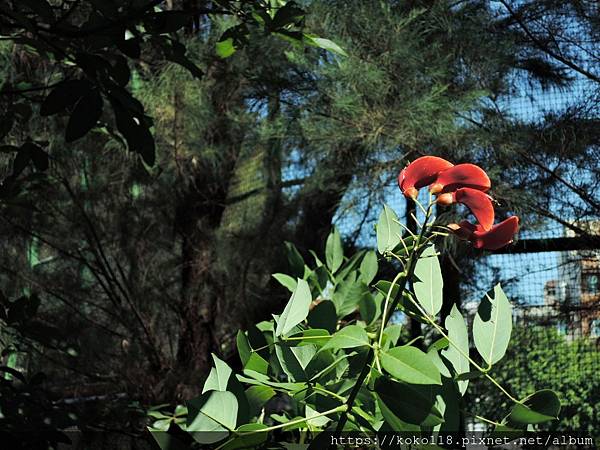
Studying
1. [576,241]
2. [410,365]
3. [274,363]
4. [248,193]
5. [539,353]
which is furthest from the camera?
[248,193]

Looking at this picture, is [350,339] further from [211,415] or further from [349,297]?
[349,297]

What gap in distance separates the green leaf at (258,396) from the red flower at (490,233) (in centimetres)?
12

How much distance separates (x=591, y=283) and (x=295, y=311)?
1235mm

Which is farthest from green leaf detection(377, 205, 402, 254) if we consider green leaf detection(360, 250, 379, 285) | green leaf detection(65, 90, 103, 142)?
green leaf detection(65, 90, 103, 142)

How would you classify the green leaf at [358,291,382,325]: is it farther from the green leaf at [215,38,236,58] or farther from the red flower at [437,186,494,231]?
the green leaf at [215,38,236,58]

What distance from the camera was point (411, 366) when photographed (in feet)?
0.97

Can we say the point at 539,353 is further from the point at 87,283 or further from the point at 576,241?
the point at 87,283

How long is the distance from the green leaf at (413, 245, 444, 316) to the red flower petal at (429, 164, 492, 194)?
0.18 feet

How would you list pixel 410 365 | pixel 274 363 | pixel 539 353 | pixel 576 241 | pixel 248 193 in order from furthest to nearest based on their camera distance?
pixel 248 193, pixel 539 353, pixel 576 241, pixel 274 363, pixel 410 365

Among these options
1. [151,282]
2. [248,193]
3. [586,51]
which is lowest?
[151,282]

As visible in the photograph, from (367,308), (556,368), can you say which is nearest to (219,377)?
(367,308)

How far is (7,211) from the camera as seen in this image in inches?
65.2

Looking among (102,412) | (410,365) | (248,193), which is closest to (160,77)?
(248,193)

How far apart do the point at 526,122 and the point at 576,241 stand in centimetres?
26
